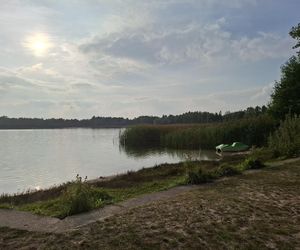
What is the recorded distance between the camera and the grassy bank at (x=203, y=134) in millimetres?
31734

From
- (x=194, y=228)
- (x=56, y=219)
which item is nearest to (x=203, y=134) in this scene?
(x=56, y=219)

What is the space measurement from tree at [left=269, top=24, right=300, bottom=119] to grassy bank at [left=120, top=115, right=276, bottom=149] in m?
2.74

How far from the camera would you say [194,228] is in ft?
16.8

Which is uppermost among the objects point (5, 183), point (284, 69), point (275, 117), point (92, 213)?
point (284, 69)

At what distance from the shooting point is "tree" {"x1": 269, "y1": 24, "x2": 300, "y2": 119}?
27141mm

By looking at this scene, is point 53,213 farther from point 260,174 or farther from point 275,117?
point 275,117

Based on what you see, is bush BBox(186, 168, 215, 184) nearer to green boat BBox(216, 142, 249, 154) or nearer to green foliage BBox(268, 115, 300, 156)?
green foliage BBox(268, 115, 300, 156)

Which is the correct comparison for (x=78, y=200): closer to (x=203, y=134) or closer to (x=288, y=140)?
(x=288, y=140)

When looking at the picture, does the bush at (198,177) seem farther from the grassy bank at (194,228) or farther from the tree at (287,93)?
the tree at (287,93)

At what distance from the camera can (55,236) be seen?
4.86 m

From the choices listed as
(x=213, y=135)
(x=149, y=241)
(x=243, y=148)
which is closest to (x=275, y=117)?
(x=243, y=148)

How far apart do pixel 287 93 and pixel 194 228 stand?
2477cm

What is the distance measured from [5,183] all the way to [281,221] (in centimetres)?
1342

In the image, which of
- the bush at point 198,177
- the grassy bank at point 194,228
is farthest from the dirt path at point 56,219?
the bush at point 198,177
